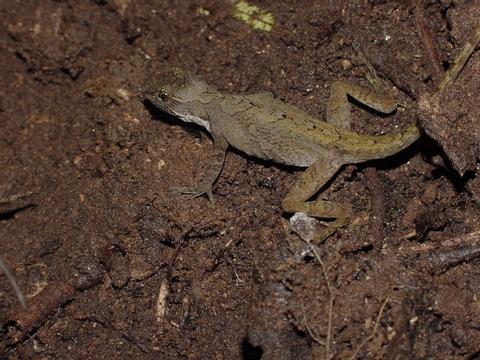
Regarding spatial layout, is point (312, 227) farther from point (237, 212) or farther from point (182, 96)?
point (182, 96)

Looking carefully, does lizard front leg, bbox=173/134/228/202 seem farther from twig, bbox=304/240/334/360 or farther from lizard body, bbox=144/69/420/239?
twig, bbox=304/240/334/360

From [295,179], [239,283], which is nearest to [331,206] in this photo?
[295,179]

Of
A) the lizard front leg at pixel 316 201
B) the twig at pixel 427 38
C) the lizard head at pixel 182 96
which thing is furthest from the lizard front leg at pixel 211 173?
the twig at pixel 427 38

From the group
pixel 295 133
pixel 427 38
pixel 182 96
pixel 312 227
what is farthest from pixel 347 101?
pixel 182 96

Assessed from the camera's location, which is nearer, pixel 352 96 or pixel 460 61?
pixel 460 61

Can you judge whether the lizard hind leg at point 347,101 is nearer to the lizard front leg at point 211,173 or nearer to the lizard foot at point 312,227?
the lizard foot at point 312,227
